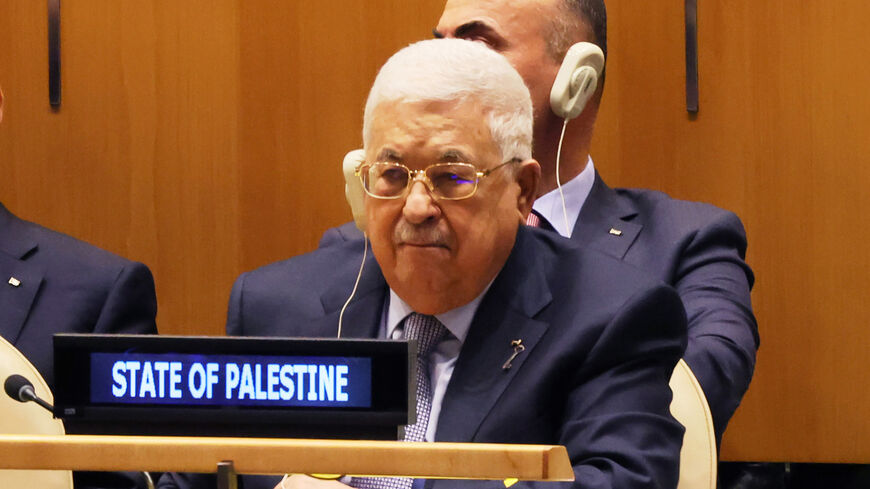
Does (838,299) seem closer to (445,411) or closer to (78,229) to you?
(445,411)

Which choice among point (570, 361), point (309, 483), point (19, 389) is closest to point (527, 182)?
point (570, 361)

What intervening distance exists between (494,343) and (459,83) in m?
0.34

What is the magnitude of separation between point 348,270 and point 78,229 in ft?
4.76

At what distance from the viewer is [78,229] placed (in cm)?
305

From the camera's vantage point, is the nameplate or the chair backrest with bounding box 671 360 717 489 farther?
the chair backrest with bounding box 671 360 717 489

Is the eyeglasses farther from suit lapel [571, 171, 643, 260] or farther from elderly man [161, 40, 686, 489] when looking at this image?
suit lapel [571, 171, 643, 260]

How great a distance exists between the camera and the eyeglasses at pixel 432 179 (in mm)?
1563

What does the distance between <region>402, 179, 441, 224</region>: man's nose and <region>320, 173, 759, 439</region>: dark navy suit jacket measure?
2.42 ft

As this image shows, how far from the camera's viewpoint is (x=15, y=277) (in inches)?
98.1

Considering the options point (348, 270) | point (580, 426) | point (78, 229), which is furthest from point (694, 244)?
point (78, 229)

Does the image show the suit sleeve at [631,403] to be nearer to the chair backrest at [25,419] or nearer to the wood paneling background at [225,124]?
the chair backrest at [25,419]

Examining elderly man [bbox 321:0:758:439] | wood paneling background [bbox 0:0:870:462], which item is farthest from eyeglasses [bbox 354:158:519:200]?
wood paneling background [bbox 0:0:870:462]

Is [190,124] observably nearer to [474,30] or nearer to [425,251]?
[474,30]

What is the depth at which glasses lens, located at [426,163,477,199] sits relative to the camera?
1.57m
